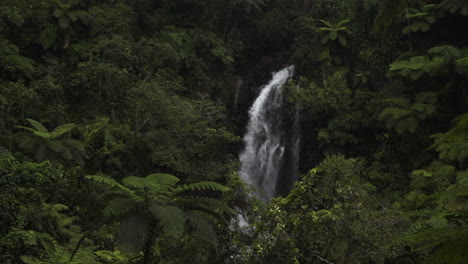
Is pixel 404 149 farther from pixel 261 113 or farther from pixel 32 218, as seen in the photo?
pixel 32 218

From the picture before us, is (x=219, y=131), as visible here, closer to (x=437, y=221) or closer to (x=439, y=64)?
(x=437, y=221)

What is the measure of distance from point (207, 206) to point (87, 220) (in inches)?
201

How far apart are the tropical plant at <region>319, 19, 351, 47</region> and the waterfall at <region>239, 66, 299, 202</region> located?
296 cm

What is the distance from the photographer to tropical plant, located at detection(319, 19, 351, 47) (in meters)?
16.5

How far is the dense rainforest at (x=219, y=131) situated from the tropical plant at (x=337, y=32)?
0.29 feet

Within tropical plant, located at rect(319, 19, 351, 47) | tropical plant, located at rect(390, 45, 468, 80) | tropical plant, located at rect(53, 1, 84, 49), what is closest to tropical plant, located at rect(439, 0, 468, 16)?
tropical plant, located at rect(390, 45, 468, 80)

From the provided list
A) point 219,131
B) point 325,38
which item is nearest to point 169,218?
point 219,131

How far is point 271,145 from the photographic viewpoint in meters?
16.8

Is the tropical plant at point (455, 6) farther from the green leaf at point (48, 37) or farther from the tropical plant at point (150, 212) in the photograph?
the green leaf at point (48, 37)

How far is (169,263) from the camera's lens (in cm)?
540

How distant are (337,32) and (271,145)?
5.88 metres

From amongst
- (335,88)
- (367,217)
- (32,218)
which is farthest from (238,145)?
(32,218)

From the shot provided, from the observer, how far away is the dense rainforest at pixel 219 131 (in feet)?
16.8

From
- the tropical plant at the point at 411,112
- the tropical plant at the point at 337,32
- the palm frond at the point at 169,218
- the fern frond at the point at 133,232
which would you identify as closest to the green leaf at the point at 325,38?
the tropical plant at the point at 337,32
